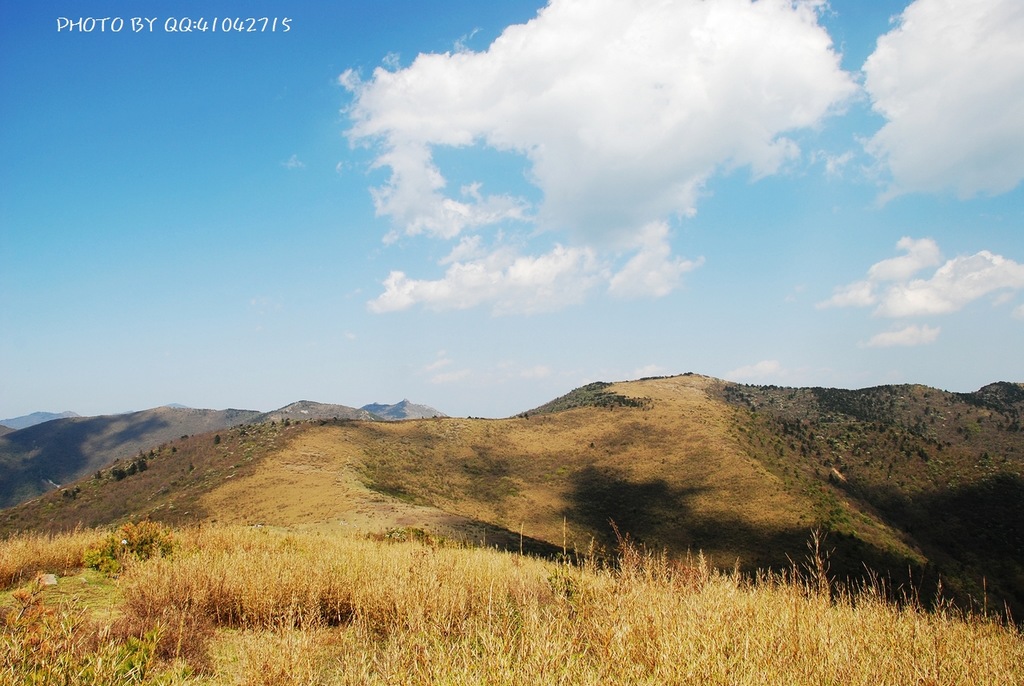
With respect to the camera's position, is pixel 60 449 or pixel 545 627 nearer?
pixel 545 627

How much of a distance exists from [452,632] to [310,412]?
185 meters

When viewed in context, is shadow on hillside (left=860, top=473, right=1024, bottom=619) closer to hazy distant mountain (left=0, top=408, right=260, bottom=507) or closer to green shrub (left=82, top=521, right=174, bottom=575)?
green shrub (left=82, top=521, right=174, bottom=575)

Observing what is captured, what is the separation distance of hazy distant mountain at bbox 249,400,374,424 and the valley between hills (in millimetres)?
108144

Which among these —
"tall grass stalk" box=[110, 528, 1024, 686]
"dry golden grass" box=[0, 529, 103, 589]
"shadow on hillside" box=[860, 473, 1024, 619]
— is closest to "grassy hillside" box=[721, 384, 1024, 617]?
"shadow on hillside" box=[860, 473, 1024, 619]

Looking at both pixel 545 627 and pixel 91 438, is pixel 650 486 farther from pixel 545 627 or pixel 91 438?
pixel 91 438

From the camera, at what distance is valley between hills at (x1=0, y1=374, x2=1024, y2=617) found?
119 ft

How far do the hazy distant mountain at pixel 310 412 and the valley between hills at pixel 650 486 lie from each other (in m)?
108

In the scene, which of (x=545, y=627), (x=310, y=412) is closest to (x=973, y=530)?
(x=545, y=627)

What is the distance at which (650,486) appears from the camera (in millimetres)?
52188

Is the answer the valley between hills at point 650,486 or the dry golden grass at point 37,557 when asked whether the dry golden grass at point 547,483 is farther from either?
the dry golden grass at point 37,557

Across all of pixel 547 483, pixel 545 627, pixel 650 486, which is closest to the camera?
pixel 545 627

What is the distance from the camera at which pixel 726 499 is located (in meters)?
46.4

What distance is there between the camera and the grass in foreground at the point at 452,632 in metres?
4.33

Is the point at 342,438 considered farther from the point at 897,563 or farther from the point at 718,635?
the point at 718,635
